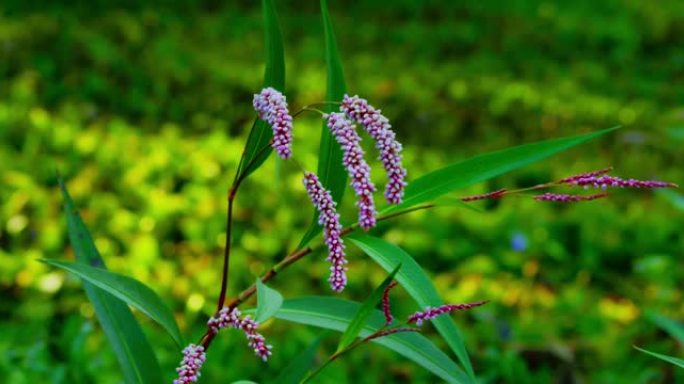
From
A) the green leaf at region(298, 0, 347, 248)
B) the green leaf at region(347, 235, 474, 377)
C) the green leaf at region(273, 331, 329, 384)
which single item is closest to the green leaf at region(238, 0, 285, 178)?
the green leaf at region(298, 0, 347, 248)

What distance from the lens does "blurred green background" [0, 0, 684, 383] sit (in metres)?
3.46

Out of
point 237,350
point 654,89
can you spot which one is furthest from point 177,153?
point 654,89

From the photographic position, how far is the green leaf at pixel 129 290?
4.16 feet

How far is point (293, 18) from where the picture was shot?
25.3 ft

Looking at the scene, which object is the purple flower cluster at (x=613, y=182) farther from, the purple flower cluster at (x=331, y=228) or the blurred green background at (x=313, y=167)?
the blurred green background at (x=313, y=167)

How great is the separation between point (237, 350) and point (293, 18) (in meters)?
4.75

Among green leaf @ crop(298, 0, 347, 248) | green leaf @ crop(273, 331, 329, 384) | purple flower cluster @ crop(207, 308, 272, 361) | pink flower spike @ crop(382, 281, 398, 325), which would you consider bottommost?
purple flower cluster @ crop(207, 308, 272, 361)

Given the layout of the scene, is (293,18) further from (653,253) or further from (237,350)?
(237,350)

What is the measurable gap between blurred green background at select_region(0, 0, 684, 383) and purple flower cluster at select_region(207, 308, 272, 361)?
1574 millimetres

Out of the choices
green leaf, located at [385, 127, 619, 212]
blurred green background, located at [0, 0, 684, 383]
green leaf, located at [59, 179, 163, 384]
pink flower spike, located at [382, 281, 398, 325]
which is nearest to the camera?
pink flower spike, located at [382, 281, 398, 325]

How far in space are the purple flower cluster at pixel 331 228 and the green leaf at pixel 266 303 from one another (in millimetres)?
79

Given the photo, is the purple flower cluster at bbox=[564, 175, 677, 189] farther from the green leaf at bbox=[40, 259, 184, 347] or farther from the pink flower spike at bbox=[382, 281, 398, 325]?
the green leaf at bbox=[40, 259, 184, 347]

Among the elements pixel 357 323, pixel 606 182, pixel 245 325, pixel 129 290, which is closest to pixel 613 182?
pixel 606 182

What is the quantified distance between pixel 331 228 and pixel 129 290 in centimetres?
31
